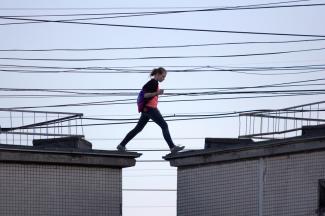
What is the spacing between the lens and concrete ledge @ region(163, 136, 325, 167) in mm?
26027

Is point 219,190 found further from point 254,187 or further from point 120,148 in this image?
point 120,148

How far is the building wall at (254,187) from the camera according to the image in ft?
85.1

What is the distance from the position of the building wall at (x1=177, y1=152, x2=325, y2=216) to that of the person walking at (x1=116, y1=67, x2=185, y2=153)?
120 centimetres

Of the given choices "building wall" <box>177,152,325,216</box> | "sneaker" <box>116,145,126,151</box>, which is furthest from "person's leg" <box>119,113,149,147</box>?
"building wall" <box>177,152,325,216</box>

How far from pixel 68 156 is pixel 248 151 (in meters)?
3.60

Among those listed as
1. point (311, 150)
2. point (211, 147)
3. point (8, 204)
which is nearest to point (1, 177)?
point (8, 204)

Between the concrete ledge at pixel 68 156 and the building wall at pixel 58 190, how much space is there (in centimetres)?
15

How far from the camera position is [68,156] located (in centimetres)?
2714

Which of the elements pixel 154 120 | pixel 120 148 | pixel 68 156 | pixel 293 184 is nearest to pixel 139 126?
pixel 154 120

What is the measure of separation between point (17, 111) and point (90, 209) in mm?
2495

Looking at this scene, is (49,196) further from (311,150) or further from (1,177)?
(311,150)

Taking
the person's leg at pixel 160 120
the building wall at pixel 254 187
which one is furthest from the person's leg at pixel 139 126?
the building wall at pixel 254 187

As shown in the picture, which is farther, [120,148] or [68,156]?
[68,156]

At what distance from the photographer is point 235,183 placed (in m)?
26.9
